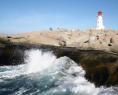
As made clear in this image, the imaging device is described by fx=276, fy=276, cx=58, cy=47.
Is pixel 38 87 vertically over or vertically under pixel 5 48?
under

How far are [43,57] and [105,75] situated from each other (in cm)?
1027

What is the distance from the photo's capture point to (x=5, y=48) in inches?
1351

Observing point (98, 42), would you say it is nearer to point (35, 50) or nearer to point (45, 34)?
point (45, 34)

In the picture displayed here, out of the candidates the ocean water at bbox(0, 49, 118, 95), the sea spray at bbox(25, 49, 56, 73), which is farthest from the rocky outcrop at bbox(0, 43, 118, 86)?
the sea spray at bbox(25, 49, 56, 73)

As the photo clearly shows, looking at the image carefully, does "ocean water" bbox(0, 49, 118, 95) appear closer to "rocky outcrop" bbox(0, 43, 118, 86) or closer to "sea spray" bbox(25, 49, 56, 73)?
"sea spray" bbox(25, 49, 56, 73)

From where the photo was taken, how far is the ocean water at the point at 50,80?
1894 centimetres

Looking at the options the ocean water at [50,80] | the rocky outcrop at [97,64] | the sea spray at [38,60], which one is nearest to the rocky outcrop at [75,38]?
the sea spray at [38,60]

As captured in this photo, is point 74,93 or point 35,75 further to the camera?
point 35,75

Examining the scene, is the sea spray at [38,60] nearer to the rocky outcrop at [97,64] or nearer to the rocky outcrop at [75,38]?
the rocky outcrop at [97,64]

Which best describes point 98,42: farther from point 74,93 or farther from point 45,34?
point 74,93

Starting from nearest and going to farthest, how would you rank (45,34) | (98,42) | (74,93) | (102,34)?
(74,93)
(98,42)
(102,34)
(45,34)

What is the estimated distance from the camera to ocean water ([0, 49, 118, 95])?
18.9 metres

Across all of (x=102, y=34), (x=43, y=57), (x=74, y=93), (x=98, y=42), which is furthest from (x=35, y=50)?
(x=102, y=34)

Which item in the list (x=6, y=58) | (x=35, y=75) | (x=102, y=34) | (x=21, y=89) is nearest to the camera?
(x=21, y=89)
